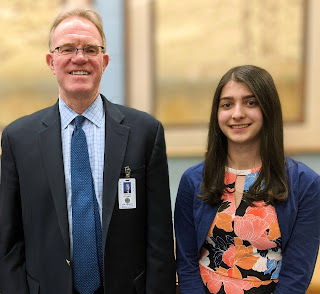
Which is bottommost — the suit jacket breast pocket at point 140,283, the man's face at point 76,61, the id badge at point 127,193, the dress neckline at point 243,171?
the suit jacket breast pocket at point 140,283

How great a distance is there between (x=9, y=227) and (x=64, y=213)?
245 millimetres

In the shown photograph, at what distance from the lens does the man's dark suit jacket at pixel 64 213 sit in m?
1.41

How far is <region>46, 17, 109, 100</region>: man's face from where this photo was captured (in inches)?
54.9

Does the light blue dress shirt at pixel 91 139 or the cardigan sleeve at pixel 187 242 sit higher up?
the light blue dress shirt at pixel 91 139

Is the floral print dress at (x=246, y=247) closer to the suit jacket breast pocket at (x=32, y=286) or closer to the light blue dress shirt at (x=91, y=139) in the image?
the light blue dress shirt at (x=91, y=139)

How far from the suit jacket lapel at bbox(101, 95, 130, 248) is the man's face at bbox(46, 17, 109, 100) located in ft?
0.47

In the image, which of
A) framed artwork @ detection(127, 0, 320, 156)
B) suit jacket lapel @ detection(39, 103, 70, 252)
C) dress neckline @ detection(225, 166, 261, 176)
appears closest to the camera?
suit jacket lapel @ detection(39, 103, 70, 252)

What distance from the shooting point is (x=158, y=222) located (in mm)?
1475

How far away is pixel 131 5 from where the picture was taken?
254 centimetres

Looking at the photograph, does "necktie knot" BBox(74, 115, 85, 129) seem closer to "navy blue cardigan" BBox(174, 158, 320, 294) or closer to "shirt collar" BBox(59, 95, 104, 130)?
"shirt collar" BBox(59, 95, 104, 130)

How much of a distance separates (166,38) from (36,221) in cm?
160

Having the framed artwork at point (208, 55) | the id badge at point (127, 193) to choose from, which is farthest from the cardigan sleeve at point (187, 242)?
the framed artwork at point (208, 55)

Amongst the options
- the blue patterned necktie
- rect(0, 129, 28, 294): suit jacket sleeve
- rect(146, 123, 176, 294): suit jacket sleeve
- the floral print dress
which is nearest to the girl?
the floral print dress

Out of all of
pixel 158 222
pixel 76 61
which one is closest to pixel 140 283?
pixel 158 222
